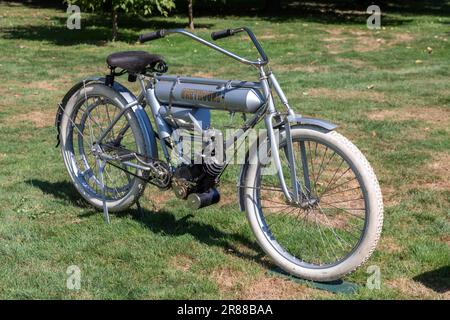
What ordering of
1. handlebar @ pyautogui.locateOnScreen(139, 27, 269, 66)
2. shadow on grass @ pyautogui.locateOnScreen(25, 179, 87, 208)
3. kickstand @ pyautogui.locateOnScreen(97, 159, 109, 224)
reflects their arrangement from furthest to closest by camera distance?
shadow on grass @ pyautogui.locateOnScreen(25, 179, 87, 208) → kickstand @ pyautogui.locateOnScreen(97, 159, 109, 224) → handlebar @ pyautogui.locateOnScreen(139, 27, 269, 66)

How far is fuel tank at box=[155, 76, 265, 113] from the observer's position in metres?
3.82

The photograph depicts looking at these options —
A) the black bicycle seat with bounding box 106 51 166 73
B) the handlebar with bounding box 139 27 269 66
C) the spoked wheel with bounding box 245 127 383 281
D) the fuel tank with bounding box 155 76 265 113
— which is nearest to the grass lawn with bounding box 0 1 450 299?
the spoked wheel with bounding box 245 127 383 281

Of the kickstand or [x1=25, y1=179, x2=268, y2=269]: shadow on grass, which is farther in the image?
the kickstand

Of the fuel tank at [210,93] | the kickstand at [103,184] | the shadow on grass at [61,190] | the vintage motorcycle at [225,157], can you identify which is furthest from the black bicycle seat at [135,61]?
the shadow on grass at [61,190]

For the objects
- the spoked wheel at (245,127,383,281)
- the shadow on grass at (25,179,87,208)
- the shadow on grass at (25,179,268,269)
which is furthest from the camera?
the shadow on grass at (25,179,87,208)

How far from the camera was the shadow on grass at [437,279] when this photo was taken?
3697mm

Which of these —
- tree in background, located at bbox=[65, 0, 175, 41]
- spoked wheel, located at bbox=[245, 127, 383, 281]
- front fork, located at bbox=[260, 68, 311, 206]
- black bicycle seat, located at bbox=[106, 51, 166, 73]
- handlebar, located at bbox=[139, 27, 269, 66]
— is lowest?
spoked wheel, located at bbox=[245, 127, 383, 281]

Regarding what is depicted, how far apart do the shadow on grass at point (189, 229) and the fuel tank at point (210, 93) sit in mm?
989

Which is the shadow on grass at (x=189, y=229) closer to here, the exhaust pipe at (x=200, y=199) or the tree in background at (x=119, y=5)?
the exhaust pipe at (x=200, y=199)

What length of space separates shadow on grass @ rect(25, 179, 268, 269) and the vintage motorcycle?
0.54ft

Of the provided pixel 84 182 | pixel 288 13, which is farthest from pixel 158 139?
pixel 288 13

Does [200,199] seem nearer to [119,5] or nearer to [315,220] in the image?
[315,220]

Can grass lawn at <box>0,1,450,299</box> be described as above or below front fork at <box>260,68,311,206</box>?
below

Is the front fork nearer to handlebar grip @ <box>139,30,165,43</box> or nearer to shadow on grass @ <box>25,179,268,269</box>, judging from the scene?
shadow on grass @ <box>25,179,268,269</box>
